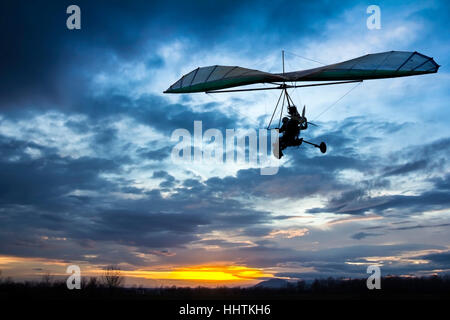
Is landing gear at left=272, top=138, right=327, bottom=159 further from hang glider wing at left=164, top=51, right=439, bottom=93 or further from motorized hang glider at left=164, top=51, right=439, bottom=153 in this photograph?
hang glider wing at left=164, top=51, right=439, bottom=93

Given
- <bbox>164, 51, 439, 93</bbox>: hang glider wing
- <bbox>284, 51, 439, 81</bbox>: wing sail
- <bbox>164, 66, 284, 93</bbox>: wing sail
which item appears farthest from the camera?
<bbox>164, 66, 284, 93</bbox>: wing sail

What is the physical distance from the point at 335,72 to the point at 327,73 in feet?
1.36

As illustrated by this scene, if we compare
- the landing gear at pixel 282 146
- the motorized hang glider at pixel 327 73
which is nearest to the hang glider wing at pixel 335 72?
the motorized hang glider at pixel 327 73

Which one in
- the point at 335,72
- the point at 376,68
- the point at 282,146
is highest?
the point at 335,72

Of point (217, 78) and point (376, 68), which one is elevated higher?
point (217, 78)

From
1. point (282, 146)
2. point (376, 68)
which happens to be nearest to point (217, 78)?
point (282, 146)

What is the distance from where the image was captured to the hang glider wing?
57.3 feet

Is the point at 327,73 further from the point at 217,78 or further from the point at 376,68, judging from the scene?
the point at 217,78

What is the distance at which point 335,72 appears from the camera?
18.9m

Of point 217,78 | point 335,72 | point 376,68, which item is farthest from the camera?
point 217,78

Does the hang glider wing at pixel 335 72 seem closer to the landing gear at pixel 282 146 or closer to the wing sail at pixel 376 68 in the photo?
the wing sail at pixel 376 68

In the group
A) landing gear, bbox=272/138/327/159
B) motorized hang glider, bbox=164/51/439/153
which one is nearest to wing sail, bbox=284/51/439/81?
motorized hang glider, bbox=164/51/439/153

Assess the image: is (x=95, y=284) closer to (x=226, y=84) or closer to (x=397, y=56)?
(x=226, y=84)
